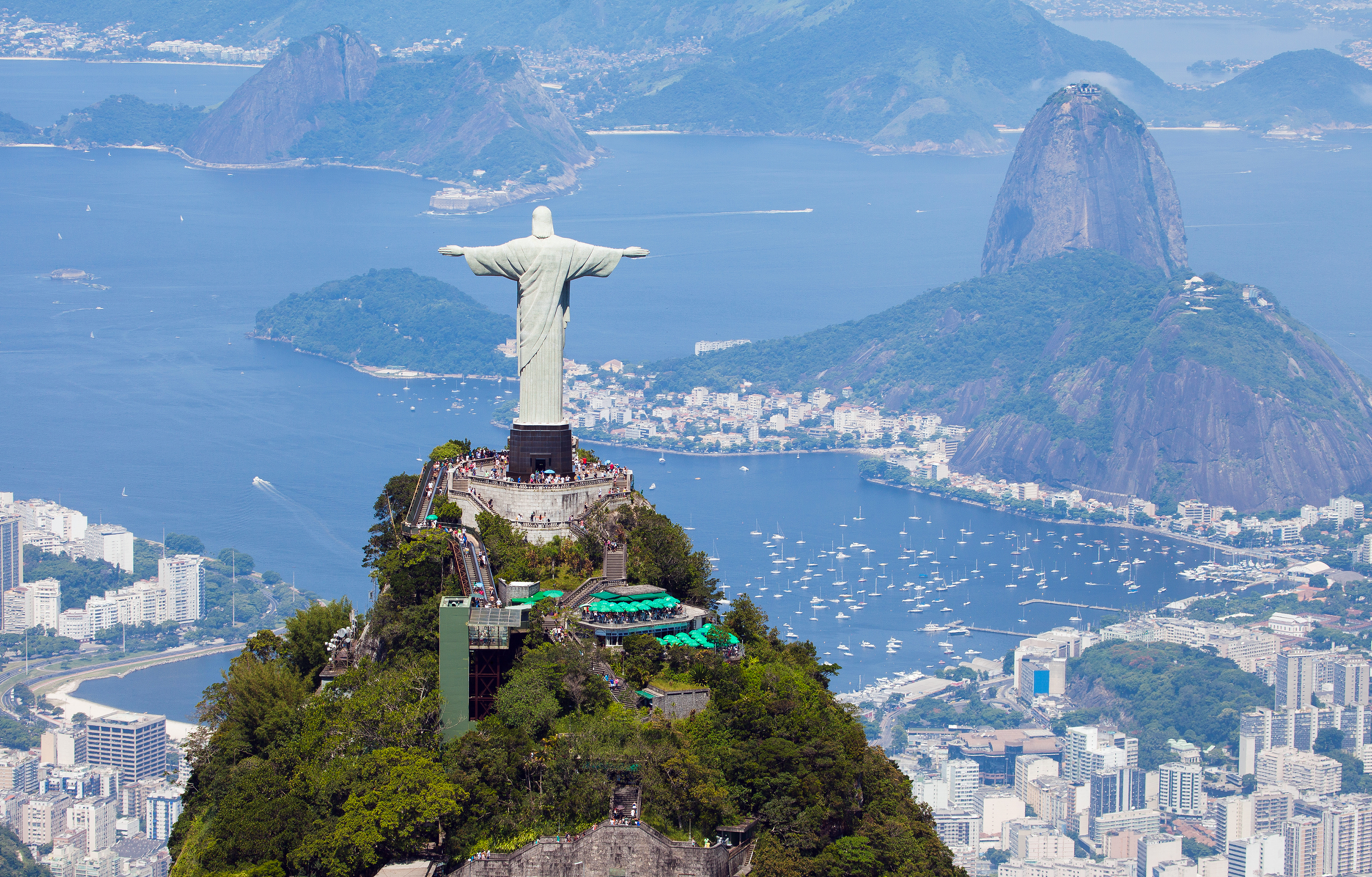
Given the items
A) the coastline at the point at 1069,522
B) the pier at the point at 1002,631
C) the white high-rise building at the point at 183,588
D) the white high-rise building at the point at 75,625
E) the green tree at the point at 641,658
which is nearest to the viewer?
the green tree at the point at 641,658

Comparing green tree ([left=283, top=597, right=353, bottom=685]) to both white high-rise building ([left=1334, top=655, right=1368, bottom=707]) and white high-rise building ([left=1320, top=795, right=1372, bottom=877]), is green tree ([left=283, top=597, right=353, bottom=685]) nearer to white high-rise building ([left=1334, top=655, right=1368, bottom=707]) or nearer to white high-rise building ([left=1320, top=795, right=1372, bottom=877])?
white high-rise building ([left=1320, top=795, right=1372, bottom=877])

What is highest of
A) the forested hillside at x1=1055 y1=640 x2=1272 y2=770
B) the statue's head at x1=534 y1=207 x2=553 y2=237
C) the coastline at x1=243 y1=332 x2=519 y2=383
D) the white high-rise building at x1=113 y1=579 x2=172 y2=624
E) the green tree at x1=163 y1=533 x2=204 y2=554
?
the coastline at x1=243 y1=332 x2=519 y2=383

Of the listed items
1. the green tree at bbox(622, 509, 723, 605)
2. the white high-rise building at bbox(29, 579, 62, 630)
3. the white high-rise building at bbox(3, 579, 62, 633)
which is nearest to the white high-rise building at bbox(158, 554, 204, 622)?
the white high-rise building at bbox(29, 579, 62, 630)

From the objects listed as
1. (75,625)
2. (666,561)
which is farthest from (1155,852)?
(666,561)

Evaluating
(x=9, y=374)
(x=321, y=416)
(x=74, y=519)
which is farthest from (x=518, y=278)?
(x=9, y=374)

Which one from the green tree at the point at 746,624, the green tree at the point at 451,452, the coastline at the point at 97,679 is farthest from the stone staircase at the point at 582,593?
the coastline at the point at 97,679

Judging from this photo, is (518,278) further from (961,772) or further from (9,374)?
(9,374)

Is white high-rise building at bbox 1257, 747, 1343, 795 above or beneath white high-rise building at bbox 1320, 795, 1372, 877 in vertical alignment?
above

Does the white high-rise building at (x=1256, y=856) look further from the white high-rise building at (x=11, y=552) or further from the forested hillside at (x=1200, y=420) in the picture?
the forested hillside at (x=1200, y=420)
